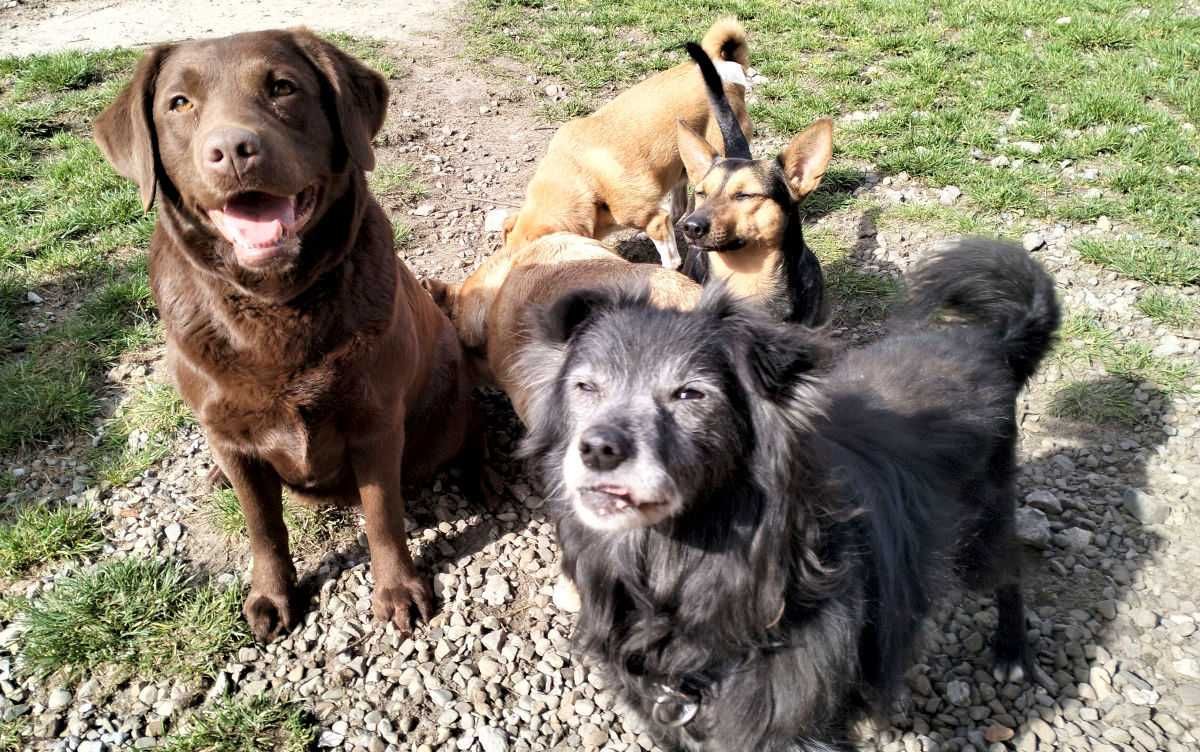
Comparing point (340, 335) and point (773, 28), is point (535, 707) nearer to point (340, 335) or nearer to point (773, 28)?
point (340, 335)

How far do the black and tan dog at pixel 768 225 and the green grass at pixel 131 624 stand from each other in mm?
3043

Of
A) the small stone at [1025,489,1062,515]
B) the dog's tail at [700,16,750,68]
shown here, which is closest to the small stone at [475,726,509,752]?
the small stone at [1025,489,1062,515]

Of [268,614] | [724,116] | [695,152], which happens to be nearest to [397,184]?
[695,152]

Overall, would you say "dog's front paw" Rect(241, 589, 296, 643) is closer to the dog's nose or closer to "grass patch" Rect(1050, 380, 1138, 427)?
the dog's nose

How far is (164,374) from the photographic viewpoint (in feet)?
13.9

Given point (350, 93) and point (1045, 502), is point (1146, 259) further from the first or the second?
point (350, 93)

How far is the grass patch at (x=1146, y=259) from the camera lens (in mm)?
4703

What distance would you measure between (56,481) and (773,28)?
7436 mm

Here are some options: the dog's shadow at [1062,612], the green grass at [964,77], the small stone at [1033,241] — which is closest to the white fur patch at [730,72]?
the green grass at [964,77]

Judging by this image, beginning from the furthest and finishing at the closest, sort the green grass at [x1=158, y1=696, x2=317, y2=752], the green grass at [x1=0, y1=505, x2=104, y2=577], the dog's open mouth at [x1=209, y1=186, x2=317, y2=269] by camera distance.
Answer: the green grass at [x1=0, y1=505, x2=104, y2=577]
the green grass at [x1=158, y1=696, x2=317, y2=752]
the dog's open mouth at [x1=209, y1=186, x2=317, y2=269]

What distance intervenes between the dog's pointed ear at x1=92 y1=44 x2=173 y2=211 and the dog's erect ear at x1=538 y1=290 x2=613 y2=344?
4.27 feet

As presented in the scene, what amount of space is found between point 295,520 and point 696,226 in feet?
8.61

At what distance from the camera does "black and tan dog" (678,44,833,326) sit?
449 cm

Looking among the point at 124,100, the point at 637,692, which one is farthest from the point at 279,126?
the point at 637,692
